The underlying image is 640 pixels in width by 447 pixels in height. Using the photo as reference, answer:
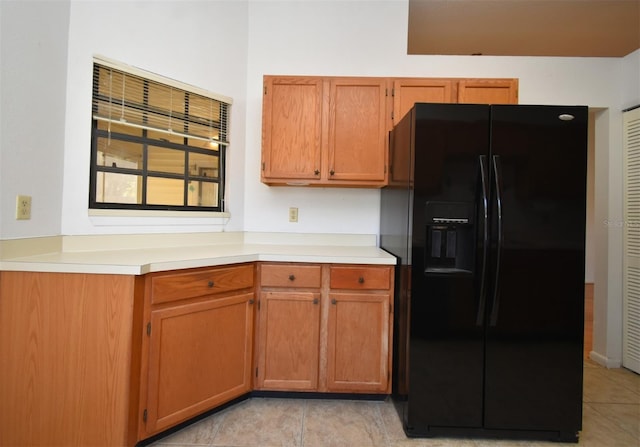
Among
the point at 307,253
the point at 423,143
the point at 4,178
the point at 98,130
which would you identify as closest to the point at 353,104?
the point at 423,143

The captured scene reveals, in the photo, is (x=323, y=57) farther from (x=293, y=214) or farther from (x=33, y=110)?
(x=33, y=110)

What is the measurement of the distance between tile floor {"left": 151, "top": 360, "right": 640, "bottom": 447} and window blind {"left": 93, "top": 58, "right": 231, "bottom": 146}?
72.9 inches

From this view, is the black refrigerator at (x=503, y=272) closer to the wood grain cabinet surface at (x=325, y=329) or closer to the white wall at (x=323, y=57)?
the wood grain cabinet surface at (x=325, y=329)

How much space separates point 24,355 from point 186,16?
224 centimetres

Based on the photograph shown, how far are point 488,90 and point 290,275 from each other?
1.90 meters

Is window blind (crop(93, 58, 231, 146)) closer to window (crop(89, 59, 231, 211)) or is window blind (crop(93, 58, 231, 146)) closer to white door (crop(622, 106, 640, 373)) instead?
window (crop(89, 59, 231, 211))

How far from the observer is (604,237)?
2.59 m

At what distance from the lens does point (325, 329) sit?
1.94 metres

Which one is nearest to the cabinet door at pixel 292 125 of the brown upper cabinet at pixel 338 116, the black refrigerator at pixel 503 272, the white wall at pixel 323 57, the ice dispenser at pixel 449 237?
the brown upper cabinet at pixel 338 116

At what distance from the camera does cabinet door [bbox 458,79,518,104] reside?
2205mm

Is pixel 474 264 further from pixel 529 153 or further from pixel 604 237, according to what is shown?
pixel 604 237

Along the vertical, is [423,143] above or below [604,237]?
above

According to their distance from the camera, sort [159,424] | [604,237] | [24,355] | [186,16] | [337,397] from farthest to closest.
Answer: [604,237] < [186,16] < [337,397] < [159,424] < [24,355]

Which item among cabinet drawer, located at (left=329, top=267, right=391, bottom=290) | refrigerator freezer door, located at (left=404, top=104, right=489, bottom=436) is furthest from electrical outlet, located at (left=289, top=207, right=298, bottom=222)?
refrigerator freezer door, located at (left=404, top=104, right=489, bottom=436)
